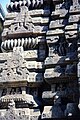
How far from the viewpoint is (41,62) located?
7453mm

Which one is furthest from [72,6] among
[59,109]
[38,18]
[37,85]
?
[59,109]

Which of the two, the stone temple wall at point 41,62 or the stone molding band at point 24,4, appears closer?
the stone temple wall at point 41,62

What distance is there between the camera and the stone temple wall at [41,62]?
6592 mm

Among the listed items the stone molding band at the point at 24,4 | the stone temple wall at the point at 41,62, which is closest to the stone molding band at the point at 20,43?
the stone temple wall at the point at 41,62

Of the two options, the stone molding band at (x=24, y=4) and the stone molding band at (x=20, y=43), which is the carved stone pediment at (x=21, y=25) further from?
the stone molding band at (x=24, y=4)

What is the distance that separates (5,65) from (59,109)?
1.66 metres

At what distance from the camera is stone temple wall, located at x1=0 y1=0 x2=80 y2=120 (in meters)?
6.59

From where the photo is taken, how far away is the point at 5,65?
7.33 metres

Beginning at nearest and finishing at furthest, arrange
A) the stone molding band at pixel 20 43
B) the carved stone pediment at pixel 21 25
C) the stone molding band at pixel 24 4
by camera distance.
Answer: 1. the stone molding band at pixel 20 43
2. the carved stone pediment at pixel 21 25
3. the stone molding band at pixel 24 4

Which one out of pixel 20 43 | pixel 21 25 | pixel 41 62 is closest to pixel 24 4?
pixel 21 25

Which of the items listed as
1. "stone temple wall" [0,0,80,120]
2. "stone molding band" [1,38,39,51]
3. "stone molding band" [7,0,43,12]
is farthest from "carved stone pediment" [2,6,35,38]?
"stone molding band" [7,0,43,12]

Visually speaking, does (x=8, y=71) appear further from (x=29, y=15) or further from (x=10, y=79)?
(x=29, y=15)

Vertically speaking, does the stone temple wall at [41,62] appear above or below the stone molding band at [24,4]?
below

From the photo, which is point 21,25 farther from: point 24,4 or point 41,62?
point 41,62
